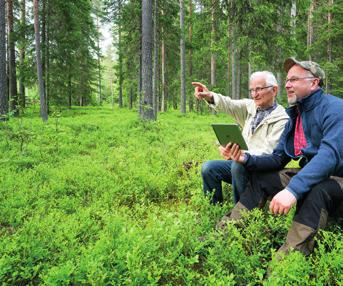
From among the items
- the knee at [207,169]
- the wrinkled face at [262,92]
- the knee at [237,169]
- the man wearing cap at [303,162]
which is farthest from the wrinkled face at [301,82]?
the knee at [207,169]

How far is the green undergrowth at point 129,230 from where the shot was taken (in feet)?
9.09

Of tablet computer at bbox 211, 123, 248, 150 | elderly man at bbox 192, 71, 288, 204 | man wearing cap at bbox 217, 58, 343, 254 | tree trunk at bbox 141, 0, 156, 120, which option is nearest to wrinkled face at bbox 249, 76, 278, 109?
elderly man at bbox 192, 71, 288, 204

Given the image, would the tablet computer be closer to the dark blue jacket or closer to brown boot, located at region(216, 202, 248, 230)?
the dark blue jacket

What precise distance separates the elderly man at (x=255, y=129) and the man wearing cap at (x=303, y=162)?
0.24 metres

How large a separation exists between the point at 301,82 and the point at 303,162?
933mm

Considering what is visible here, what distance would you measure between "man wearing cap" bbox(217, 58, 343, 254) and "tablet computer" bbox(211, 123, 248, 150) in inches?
3.9

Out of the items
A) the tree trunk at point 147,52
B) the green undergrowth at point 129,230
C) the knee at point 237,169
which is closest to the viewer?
the green undergrowth at point 129,230

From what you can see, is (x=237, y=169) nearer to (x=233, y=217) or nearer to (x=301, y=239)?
(x=233, y=217)

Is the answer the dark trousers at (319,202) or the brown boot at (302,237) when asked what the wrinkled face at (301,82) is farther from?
the brown boot at (302,237)

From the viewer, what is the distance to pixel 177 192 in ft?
18.3

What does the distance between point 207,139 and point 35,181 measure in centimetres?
630

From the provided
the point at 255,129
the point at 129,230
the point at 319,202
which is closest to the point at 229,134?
the point at 255,129

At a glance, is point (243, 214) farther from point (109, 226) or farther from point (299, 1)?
point (299, 1)

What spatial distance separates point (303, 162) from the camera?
3633 mm
